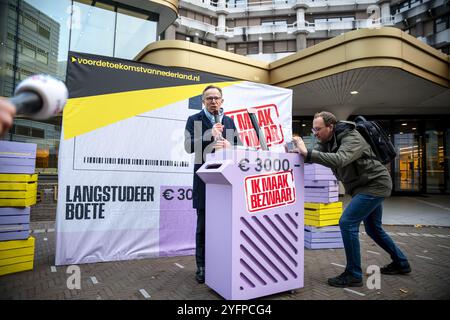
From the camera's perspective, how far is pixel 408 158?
46.1 ft

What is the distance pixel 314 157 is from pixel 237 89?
94.8 inches

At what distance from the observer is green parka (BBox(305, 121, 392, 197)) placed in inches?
104

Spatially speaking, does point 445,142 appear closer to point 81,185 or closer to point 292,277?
point 292,277

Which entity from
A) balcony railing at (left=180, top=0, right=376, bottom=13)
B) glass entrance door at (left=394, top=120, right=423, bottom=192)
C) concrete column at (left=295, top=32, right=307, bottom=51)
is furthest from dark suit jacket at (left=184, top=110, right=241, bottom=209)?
balcony railing at (left=180, top=0, right=376, bottom=13)

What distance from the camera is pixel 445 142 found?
45.8 ft

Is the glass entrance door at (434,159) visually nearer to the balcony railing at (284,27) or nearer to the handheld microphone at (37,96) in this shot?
the balcony railing at (284,27)

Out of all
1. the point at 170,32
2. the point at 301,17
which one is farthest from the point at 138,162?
the point at 301,17

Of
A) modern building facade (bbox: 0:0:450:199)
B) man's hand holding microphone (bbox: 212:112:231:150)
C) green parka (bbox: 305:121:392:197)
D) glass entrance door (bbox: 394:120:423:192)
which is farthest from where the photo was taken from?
glass entrance door (bbox: 394:120:423:192)

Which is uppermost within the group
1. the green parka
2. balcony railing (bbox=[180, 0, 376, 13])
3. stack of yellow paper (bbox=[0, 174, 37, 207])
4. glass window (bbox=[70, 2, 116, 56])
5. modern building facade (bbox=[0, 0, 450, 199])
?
balcony railing (bbox=[180, 0, 376, 13])

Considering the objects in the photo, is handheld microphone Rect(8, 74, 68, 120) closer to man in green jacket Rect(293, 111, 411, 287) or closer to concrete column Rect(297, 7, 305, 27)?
man in green jacket Rect(293, 111, 411, 287)

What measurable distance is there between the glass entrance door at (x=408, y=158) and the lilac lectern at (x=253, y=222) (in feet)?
46.7

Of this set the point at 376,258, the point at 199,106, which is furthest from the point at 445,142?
the point at 199,106

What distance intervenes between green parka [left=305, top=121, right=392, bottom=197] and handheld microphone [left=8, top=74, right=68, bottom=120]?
2.18 metres

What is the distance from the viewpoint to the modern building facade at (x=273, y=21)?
24016 millimetres
